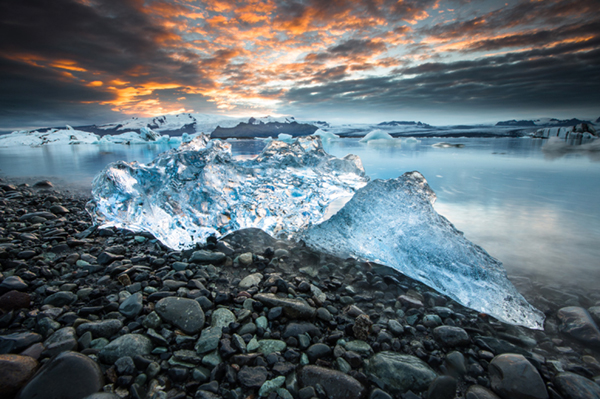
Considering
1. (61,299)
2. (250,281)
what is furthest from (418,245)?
(61,299)

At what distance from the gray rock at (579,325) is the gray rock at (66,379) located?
2487mm

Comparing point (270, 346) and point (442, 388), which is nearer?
point (442, 388)

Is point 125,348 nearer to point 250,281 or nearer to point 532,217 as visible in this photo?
point 250,281

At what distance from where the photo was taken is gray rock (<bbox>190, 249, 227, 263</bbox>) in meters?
2.31

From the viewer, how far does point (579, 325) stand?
5.16ft

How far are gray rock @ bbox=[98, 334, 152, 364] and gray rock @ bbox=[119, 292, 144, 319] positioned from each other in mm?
233

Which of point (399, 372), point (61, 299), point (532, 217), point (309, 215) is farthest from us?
point (532, 217)

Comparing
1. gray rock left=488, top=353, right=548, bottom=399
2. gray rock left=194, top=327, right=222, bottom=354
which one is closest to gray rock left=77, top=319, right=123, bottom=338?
gray rock left=194, top=327, right=222, bottom=354

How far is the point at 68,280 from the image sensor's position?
6.68 feet

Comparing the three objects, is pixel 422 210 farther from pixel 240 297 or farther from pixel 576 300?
pixel 240 297

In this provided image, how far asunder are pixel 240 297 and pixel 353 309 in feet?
2.46

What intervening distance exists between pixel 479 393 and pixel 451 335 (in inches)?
13.2

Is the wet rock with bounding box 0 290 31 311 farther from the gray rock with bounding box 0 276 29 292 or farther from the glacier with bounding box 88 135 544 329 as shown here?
the glacier with bounding box 88 135 544 329

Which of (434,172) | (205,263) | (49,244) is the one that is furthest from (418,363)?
(434,172)
